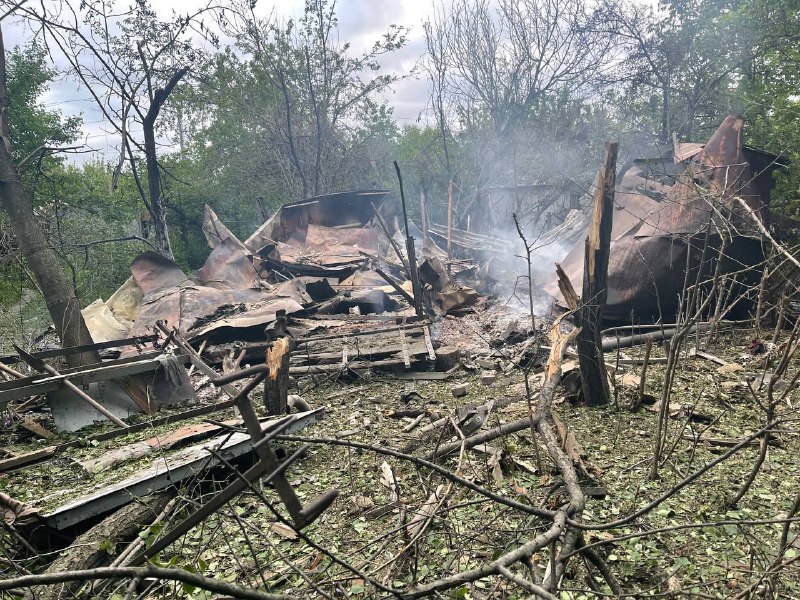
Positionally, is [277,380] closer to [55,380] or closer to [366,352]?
[55,380]

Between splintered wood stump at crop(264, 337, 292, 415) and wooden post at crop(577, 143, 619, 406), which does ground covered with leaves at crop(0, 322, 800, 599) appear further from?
wooden post at crop(577, 143, 619, 406)

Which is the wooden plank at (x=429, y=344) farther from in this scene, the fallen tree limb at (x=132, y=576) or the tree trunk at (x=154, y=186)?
the tree trunk at (x=154, y=186)

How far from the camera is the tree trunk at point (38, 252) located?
7277mm

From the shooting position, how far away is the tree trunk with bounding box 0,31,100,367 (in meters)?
7.28

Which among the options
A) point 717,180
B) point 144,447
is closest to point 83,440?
point 144,447

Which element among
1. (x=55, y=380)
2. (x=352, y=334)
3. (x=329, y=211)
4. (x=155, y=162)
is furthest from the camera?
(x=329, y=211)

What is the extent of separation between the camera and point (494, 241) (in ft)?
55.6

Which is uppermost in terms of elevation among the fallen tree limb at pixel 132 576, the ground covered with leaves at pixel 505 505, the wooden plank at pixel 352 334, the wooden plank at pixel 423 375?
the fallen tree limb at pixel 132 576

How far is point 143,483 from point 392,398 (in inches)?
135

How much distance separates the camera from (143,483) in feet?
12.7

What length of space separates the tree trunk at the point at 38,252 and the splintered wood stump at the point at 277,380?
161 inches

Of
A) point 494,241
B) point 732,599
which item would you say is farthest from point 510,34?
point 732,599

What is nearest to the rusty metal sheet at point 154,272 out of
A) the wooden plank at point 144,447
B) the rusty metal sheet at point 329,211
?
the rusty metal sheet at point 329,211

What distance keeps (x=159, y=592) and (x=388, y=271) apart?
10.7m
